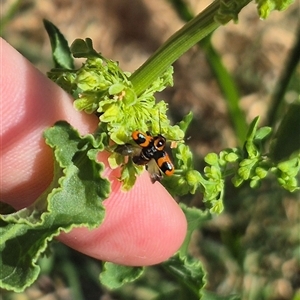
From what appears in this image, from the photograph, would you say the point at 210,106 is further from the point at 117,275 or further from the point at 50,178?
the point at 50,178

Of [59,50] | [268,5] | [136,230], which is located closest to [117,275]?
[136,230]

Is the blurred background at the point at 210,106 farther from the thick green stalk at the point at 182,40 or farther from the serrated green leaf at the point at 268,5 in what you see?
the serrated green leaf at the point at 268,5

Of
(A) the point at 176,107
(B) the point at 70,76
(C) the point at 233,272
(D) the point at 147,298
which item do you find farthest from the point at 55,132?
(A) the point at 176,107

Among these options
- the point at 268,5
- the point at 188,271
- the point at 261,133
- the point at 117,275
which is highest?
the point at 268,5

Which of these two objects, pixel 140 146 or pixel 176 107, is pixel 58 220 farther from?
pixel 176 107

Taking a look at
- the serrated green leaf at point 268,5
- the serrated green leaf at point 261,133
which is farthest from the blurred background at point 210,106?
the serrated green leaf at point 268,5

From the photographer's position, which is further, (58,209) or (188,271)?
(188,271)

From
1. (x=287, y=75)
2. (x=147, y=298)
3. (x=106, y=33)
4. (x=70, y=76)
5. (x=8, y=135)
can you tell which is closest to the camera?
→ (x=70, y=76)
